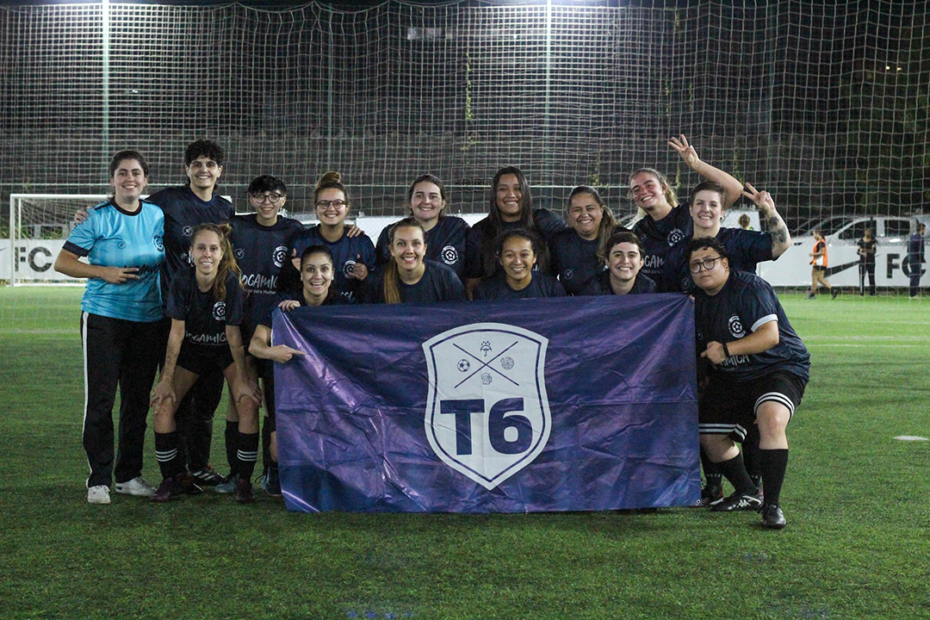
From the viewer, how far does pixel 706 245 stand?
4039mm

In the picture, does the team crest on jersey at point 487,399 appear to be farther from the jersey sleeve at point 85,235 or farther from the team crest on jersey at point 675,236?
the jersey sleeve at point 85,235

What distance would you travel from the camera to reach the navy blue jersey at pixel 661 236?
4.66 metres

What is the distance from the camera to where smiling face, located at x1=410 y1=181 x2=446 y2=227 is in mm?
4773

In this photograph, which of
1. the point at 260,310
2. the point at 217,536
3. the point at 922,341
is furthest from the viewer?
the point at 922,341

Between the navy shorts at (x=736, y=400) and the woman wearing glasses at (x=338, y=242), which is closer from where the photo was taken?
the navy shorts at (x=736, y=400)

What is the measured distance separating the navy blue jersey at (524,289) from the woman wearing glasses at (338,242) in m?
0.59

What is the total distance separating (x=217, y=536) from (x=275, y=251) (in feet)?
4.90

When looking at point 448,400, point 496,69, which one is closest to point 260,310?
point 448,400

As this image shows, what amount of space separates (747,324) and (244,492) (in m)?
2.28

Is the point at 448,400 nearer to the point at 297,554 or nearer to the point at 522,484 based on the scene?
the point at 522,484

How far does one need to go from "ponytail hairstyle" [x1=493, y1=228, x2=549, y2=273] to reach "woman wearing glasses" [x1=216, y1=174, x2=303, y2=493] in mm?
978

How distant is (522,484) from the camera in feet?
13.2

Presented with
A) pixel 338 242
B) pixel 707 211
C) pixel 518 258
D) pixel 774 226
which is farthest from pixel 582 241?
pixel 338 242

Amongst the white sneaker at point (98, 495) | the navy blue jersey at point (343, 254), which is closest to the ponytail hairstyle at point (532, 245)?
the navy blue jersey at point (343, 254)
